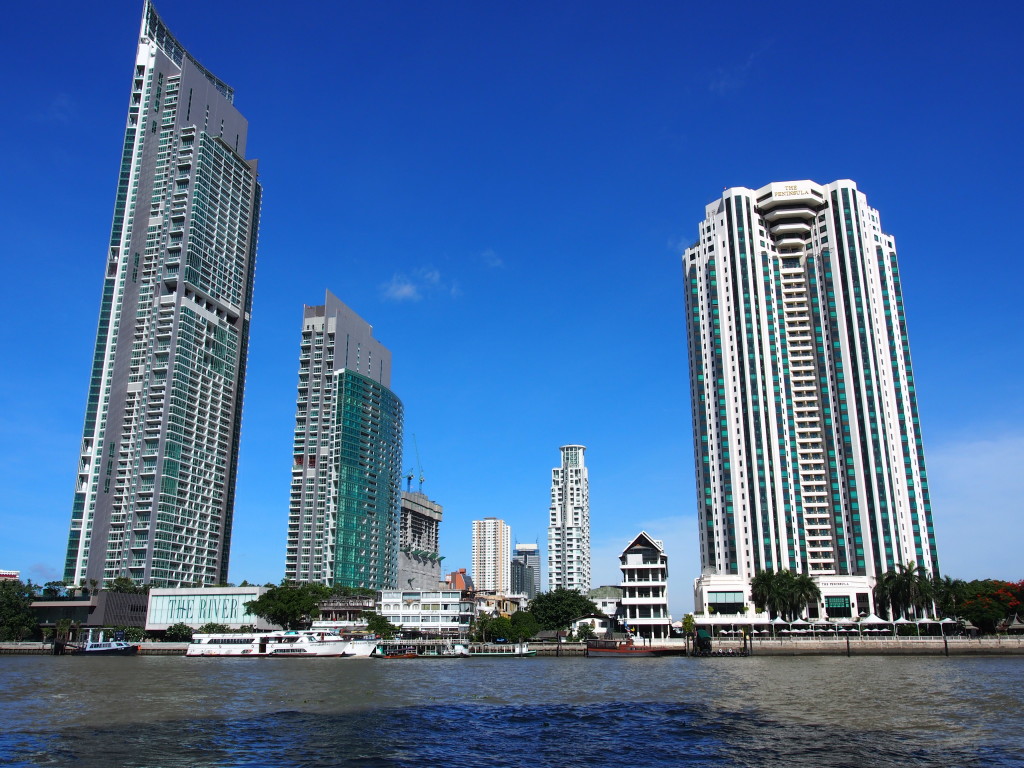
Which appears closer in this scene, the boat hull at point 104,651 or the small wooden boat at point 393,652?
the small wooden boat at point 393,652

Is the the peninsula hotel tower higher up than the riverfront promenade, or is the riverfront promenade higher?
the the peninsula hotel tower

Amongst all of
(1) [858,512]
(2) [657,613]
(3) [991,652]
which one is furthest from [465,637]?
(3) [991,652]

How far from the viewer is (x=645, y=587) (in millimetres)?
154000

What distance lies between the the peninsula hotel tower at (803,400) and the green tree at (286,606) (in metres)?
80.2

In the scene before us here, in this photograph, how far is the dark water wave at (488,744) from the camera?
1420 inches

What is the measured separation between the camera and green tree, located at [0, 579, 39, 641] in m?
168

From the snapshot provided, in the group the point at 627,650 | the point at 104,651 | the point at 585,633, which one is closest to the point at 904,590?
the point at 627,650

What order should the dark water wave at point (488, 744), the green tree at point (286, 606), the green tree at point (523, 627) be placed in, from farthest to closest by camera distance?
the green tree at point (286, 606) < the green tree at point (523, 627) < the dark water wave at point (488, 744)

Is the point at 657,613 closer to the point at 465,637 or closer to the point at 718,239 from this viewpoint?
the point at 465,637

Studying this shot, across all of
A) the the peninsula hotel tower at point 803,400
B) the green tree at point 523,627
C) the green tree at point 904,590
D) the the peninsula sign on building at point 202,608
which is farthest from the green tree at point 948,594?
the the peninsula sign on building at point 202,608

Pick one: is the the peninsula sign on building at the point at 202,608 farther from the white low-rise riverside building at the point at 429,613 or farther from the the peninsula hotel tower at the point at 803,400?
the the peninsula hotel tower at the point at 803,400

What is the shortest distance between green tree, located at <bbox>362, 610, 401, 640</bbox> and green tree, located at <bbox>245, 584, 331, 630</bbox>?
1182 centimetres

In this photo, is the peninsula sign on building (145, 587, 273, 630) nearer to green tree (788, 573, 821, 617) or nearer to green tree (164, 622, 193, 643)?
green tree (164, 622, 193, 643)

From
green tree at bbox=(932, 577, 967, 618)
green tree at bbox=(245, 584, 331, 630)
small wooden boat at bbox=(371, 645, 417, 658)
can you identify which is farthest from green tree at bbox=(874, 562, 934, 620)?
green tree at bbox=(245, 584, 331, 630)
